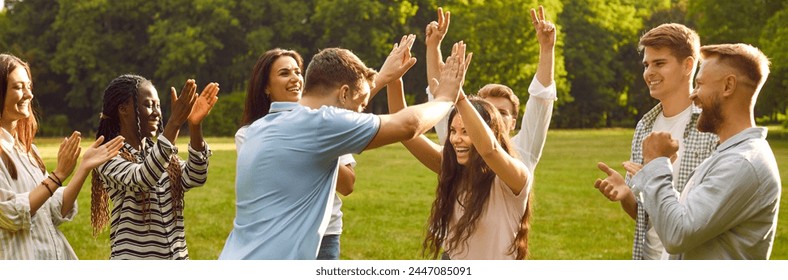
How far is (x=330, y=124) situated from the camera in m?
3.91

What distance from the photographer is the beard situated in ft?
12.8

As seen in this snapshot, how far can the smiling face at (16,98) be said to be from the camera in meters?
4.98

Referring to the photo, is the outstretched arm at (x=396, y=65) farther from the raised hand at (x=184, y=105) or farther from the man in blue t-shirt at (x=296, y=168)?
the raised hand at (x=184, y=105)

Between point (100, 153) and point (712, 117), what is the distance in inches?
109

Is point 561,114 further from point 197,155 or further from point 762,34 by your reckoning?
point 197,155

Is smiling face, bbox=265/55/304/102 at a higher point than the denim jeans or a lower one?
higher

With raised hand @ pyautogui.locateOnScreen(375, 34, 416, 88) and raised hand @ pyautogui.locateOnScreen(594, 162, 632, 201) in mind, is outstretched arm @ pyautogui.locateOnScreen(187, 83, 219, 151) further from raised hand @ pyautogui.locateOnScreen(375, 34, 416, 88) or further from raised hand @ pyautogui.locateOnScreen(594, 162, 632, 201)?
raised hand @ pyautogui.locateOnScreen(594, 162, 632, 201)

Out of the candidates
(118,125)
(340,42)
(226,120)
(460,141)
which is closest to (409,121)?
(460,141)

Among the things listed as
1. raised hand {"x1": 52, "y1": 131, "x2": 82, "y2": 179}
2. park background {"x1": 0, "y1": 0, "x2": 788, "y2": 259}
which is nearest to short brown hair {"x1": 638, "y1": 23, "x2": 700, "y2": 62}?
raised hand {"x1": 52, "y1": 131, "x2": 82, "y2": 179}

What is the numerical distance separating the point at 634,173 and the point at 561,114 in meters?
52.5

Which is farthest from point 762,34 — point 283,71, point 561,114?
point 283,71

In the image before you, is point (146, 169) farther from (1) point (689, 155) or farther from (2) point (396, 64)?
(1) point (689, 155)

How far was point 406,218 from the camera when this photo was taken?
48.9 feet
